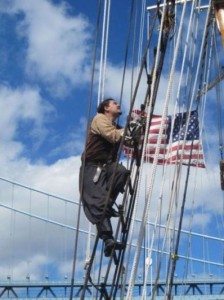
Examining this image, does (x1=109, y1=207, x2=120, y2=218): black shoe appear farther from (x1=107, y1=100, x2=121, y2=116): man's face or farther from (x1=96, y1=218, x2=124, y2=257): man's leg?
(x1=107, y1=100, x2=121, y2=116): man's face

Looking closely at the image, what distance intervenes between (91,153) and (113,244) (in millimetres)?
684

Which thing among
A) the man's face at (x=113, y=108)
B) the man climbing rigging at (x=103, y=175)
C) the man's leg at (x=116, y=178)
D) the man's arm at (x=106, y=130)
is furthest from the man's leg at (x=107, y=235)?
the man's face at (x=113, y=108)

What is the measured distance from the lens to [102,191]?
4.98 m

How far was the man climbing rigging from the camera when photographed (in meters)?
4.93

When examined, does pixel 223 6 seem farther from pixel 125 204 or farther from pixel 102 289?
pixel 102 289

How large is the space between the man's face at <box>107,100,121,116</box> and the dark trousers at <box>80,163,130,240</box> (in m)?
0.40

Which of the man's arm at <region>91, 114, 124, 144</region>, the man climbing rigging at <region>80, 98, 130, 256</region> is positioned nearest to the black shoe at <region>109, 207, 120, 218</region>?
the man climbing rigging at <region>80, 98, 130, 256</region>

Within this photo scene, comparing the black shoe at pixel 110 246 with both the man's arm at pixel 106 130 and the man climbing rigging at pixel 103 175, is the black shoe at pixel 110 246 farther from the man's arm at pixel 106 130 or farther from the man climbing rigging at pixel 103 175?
the man's arm at pixel 106 130

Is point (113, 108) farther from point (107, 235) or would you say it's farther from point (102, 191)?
point (107, 235)

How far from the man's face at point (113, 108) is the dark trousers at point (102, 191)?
0.40 m

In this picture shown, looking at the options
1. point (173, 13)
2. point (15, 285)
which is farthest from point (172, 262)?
point (15, 285)

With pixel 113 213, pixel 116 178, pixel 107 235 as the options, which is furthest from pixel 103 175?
pixel 107 235

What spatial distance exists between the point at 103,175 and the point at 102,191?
0.12m

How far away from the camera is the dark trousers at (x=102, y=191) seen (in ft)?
16.1
